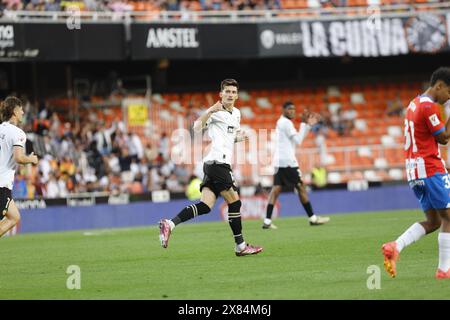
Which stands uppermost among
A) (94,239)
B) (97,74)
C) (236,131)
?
(97,74)

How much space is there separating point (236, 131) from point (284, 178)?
20.6ft

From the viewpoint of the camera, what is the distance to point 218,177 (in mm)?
14297

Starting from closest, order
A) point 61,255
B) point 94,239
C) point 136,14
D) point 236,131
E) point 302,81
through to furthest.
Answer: point 236,131, point 61,255, point 94,239, point 136,14, point 302,81

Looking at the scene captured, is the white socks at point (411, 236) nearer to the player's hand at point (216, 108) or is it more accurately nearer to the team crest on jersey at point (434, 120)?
the team crest on jersey at point (434, 120)

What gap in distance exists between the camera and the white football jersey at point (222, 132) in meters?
14.4

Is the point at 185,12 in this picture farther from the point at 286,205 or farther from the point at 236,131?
the point at 236,131

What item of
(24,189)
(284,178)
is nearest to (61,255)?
(284,178)

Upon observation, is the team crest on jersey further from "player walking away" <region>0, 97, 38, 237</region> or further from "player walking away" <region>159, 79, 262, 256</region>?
"player walking away" <region>0, 97, 38, 237</region>

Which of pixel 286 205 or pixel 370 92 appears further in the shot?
pixel 370 92

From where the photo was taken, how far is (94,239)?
20297mm

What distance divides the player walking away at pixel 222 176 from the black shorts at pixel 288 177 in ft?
20.5

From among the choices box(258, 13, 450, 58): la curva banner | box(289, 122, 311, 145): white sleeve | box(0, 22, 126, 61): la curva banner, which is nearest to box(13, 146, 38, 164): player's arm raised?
box(289, 122, 311, 145): white sleeve

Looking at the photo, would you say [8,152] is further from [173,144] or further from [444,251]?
[173,144]

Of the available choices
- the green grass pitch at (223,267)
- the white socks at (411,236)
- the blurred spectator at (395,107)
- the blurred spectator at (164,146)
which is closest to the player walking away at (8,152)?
the green grass pitch at (223,267)
